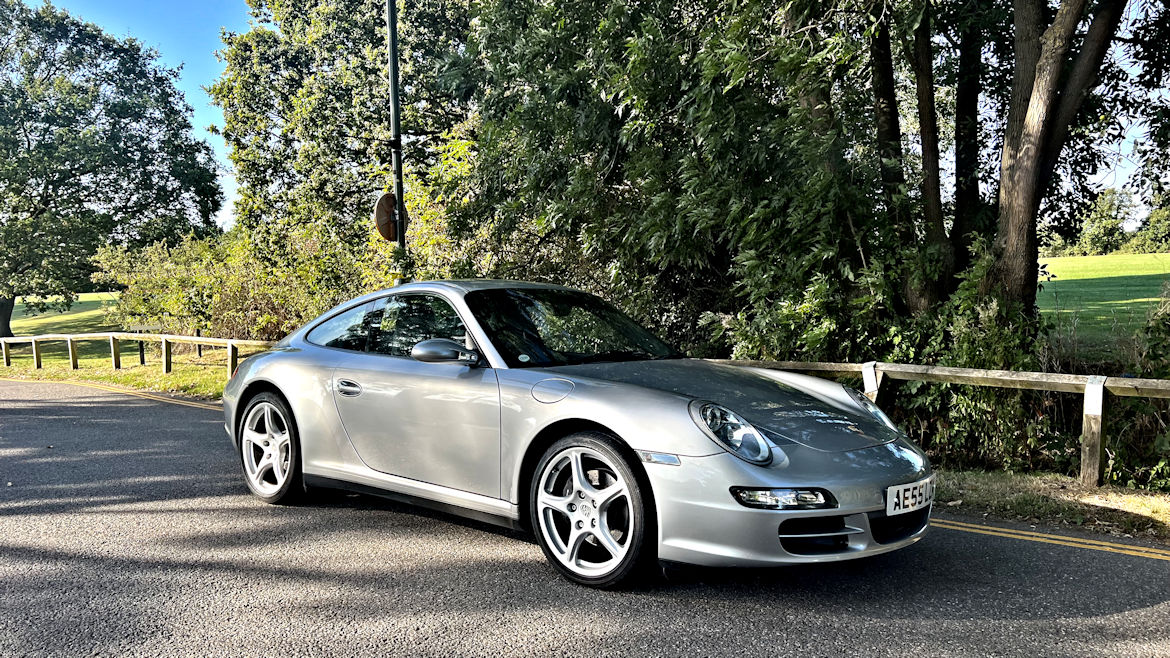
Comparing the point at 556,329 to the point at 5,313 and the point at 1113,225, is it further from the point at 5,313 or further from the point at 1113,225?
the point at 5,313

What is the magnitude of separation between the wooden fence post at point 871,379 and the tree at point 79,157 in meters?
32.6

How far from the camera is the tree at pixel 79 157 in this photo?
31.9 metres

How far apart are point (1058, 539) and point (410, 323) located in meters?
3.92

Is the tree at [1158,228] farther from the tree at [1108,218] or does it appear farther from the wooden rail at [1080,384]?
the wooden rail at [1080,384]

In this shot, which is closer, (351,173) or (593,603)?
(593,603)

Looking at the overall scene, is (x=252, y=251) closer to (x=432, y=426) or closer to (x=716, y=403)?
(x=432, y=426)

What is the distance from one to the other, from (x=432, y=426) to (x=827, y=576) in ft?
7.03

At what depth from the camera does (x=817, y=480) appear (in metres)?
3.50

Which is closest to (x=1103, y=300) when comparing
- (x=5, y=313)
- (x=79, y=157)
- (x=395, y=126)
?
(x=395, y=126)

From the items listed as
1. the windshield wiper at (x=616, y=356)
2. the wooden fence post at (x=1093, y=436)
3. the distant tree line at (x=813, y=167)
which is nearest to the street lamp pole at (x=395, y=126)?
the distant tree line at (x=813, y=167)

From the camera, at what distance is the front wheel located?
3.71 m

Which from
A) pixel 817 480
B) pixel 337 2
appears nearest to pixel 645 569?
pixel 817 480

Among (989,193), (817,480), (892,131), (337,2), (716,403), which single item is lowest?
(817,480)

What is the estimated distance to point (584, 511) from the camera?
12.8ft
